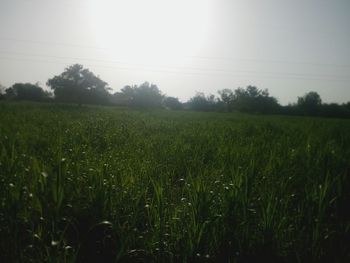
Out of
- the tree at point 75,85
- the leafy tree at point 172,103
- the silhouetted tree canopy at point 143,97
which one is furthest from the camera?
the leafy tree at point 172,103

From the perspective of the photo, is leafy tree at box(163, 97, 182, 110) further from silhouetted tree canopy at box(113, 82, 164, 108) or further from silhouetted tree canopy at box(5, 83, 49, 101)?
silhouetted tree canopy at box(5, 83, 49, 101)

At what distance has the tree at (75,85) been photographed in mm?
49281

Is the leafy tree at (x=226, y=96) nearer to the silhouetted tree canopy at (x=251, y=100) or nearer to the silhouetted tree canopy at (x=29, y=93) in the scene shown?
the silhouetted tree canopy at (x=251, y=100)

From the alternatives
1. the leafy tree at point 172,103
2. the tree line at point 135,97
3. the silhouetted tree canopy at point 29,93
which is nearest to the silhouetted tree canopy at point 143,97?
the tree line at point 135,97

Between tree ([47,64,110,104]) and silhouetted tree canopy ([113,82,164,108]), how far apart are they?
16.1 meters

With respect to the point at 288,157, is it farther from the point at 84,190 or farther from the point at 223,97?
the point at 223,97

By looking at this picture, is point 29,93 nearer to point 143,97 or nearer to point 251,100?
point 143,97

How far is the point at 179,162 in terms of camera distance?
4.09 m

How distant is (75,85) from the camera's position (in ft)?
164

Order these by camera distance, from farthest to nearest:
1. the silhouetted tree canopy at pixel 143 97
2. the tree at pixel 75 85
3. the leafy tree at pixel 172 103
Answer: the leafy tree at pixel 172 103
the silhouetted tree canopy at pixel 143 97
the tree at pixel 75 85

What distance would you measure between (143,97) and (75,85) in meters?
22.4

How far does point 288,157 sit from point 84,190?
130 inches

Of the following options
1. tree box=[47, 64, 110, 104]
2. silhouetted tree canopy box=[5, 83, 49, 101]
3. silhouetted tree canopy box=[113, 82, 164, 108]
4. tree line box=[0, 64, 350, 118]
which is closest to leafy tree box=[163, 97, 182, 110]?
tree line box=[0, 64, 350, 118]

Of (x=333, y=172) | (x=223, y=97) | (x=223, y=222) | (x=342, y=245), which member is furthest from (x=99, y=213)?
(x=223, y=97)
